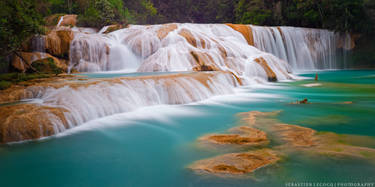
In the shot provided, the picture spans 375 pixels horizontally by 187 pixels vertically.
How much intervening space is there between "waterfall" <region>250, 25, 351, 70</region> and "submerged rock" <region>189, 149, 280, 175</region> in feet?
54.5

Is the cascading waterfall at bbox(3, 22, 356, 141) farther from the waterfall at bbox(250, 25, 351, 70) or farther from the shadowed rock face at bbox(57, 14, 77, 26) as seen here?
the shadowed rock face at bbox(57, 14, 77, 26)

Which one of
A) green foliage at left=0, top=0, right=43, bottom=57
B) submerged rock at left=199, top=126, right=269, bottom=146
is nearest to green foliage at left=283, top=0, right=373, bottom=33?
submerged rock at left=199, top=126, right=269, bottom=146

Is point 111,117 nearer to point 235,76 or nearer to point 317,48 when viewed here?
point 235,76

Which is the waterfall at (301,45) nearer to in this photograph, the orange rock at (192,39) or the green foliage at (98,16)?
the orange rock at (192,39)

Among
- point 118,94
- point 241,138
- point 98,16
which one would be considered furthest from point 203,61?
point 98,16

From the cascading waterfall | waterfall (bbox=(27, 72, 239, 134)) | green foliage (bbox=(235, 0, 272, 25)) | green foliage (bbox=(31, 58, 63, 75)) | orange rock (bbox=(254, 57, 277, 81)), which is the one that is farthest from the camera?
green foliage (bbox=(235, 0, 272, 25))

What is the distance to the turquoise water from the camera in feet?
9.89

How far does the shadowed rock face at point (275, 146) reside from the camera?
3217 mm

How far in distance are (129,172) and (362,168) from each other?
9.07ft

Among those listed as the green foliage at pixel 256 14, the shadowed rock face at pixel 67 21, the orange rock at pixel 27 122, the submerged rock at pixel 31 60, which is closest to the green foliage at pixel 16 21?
the submerged rock at pixel 31 60

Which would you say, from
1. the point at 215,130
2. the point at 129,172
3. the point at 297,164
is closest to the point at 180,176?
the point at 129,172

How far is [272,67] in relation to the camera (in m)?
13.4

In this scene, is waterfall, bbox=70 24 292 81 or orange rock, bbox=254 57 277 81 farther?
orange rock, bbox=254 57 277 81

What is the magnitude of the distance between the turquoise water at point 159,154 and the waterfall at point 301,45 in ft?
45.2
